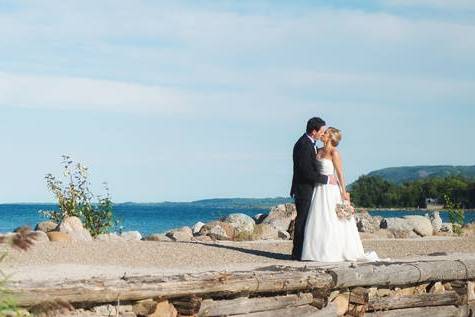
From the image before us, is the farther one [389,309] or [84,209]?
[84,209]

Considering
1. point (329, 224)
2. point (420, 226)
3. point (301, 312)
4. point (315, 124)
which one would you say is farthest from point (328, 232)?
point (420, 226)

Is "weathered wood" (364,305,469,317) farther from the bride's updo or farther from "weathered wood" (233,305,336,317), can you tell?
the bride's updo

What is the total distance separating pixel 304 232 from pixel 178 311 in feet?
15.0

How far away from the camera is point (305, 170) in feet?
52.9

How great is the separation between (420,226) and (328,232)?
1140 cm

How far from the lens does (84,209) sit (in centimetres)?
2269

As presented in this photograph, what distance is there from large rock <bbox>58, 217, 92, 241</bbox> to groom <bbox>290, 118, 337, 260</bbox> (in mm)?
4670

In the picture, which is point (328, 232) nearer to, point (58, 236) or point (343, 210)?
point (343, 210)

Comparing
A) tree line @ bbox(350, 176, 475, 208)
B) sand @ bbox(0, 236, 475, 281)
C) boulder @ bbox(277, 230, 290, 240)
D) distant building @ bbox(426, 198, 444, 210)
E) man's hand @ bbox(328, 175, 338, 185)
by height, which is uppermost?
tree line @ bbox(350, 176, 475, 208)

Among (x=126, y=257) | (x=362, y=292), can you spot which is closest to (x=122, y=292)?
(x=362, y=292)

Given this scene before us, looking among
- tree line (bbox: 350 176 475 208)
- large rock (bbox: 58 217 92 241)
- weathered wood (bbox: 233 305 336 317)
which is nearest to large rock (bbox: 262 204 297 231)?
large rock (bbox: 58 217 92 241)

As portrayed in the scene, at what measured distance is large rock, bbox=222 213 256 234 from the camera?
24.6 metres

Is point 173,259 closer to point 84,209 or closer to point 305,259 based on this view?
point 305,259

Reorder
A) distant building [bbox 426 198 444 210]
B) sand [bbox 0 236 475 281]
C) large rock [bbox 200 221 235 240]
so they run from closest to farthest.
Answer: sand [bbox 0 236 475 281] < large rock [bbox 200 221 235 240] < distant building [bbox 426 198 444 210]
